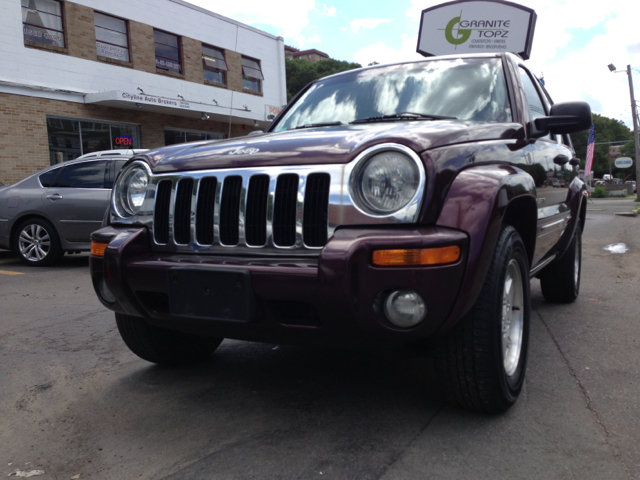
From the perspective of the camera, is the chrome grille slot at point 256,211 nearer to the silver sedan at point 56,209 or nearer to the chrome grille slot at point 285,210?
the chrome grille slot at point 285,210

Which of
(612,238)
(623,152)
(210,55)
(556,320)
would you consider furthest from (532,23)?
(623,152)

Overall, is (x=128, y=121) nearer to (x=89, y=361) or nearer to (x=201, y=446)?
(x=89, y=361)

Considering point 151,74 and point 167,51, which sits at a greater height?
point 167,51

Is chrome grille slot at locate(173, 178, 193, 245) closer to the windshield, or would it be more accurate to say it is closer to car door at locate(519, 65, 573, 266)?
the windshield

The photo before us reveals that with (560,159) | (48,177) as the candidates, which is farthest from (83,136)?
(560,159)

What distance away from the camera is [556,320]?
4.46 metres

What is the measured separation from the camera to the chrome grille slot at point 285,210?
243 cm

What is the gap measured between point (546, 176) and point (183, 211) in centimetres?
213

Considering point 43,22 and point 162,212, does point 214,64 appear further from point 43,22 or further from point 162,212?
point 162,212

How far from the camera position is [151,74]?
1878cm

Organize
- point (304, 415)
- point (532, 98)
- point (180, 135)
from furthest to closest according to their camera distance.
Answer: point (180, 135) → point (532, 98) → point (304, 415)

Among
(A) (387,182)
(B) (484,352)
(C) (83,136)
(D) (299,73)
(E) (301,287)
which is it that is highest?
(D) (299,73)

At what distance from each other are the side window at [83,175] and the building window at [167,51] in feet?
37.6

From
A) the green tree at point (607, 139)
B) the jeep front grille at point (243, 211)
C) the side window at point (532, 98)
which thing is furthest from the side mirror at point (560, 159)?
the green tree at point (607, 139)
